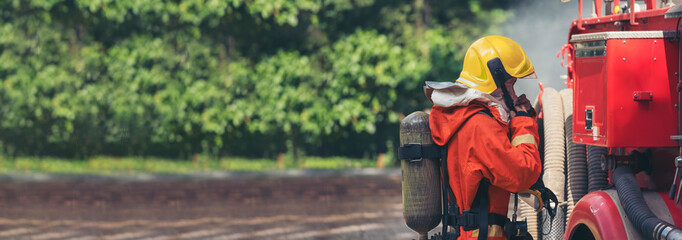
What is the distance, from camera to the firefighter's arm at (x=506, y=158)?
3688 mm

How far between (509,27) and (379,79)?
7.71 ft

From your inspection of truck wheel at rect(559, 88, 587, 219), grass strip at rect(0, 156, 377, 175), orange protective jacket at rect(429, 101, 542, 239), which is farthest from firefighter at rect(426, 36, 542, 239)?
grass strip at rect(0, 156, 377, 175)

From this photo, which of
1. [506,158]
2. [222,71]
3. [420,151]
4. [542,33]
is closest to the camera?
[506,158]

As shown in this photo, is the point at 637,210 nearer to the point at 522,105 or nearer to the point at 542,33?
the point at 522,105

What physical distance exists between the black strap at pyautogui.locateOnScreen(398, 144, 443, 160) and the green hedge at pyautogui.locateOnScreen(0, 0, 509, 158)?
11.5m

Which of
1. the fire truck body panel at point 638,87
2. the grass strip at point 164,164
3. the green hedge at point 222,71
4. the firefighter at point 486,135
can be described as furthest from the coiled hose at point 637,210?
the grass strip at point 164,164

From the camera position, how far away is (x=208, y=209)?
12172 millimetres

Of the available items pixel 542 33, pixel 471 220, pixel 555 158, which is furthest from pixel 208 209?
pixel 471 220

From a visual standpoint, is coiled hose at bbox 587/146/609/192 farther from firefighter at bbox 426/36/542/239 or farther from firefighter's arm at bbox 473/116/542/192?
firefighter's arm at bbox 473/116/542/192

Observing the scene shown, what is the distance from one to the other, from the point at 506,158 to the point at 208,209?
8891mm

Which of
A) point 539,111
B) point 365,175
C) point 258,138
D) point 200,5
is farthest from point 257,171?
point 539,111

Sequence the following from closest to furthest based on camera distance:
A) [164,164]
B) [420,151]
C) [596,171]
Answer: [420,151] < [596,171] < [164,164]

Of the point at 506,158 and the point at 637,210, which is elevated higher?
the point at 506,158

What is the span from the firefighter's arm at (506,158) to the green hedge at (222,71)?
38.7 ft
